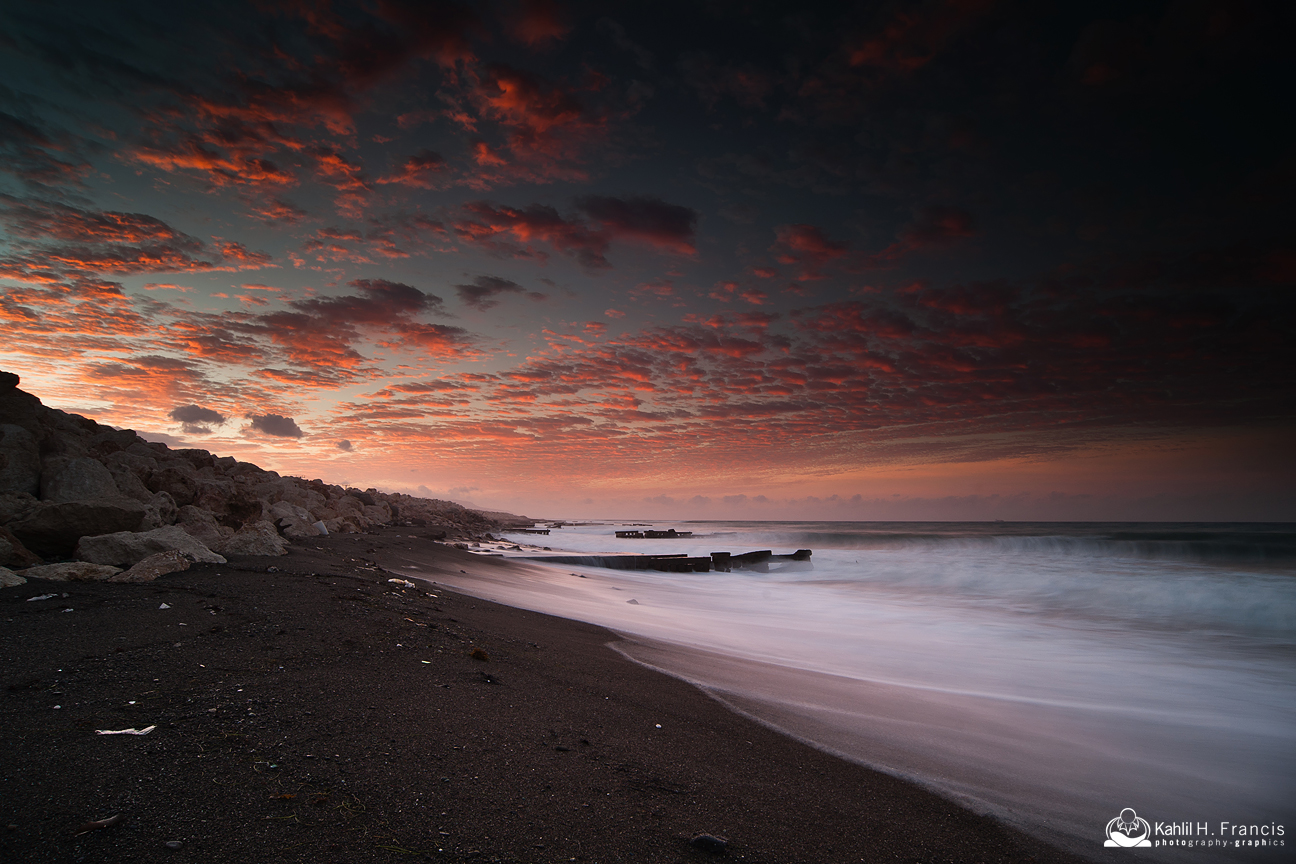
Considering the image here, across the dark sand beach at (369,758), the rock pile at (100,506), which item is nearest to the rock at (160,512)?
the rock pile at (100,506)

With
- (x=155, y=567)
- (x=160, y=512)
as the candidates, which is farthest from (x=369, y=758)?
(x=160, y=512)

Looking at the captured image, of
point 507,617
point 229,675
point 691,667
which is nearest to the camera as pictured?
Answer: point 229,675

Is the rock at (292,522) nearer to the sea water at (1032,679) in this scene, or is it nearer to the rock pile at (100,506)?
the rock pile at (100,506)

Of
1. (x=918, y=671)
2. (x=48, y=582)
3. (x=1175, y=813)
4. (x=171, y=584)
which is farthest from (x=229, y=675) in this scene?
(x=918, y=671)

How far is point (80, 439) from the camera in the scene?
7.54 m

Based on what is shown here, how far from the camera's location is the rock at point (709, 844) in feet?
7.00

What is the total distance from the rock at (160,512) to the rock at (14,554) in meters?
1.11

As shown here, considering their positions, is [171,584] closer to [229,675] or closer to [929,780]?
[229,675]

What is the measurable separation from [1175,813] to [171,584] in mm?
7398

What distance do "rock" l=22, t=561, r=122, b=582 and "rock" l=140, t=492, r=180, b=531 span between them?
4.49 ft

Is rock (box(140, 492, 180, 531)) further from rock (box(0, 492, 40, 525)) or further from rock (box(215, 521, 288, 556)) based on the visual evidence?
rock (box(0, 492, 40, 525))

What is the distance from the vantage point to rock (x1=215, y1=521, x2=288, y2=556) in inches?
258

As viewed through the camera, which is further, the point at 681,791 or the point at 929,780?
the point at 929,780

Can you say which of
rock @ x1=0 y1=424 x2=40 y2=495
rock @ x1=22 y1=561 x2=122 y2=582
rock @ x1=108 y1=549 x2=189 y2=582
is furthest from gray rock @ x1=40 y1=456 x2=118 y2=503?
rock @ x1=22 y1=561 x2=122 y2=582
